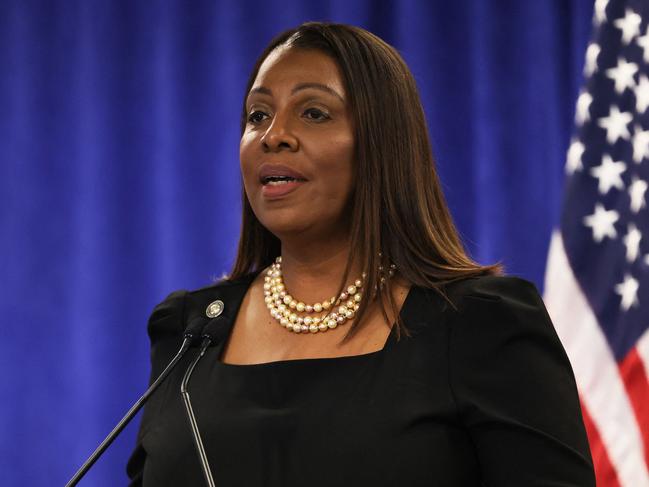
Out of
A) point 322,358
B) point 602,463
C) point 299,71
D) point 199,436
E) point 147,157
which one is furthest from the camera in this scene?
point 147,157

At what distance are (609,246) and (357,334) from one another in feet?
3.73

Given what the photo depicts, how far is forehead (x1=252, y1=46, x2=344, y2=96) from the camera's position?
1.61 metres

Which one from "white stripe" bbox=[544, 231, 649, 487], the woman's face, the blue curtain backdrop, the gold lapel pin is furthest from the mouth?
the blue curtain backdrop

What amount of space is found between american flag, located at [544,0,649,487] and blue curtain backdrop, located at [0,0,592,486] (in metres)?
0.23

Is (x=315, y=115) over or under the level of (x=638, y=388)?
over

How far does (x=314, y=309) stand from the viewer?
1.65m

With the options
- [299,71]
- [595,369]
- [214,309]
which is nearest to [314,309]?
[214,309]

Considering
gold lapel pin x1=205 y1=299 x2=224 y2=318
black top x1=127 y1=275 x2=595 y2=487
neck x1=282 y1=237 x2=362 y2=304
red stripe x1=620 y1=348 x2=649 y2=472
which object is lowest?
red stripe x1=620 y1=348 x2=649 y2=472

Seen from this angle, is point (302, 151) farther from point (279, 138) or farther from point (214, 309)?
point (214, 309)

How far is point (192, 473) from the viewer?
4.99 ft

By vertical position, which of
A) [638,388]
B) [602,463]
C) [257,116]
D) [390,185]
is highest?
[257,116]

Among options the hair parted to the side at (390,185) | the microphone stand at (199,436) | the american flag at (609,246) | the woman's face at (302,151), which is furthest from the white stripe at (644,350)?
the microphone stand at (199,436)

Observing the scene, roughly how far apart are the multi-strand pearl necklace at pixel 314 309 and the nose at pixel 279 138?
0.26m

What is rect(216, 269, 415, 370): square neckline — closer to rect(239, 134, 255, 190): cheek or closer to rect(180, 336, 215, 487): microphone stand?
rect(180, 336, 215, 487): microphone stand
